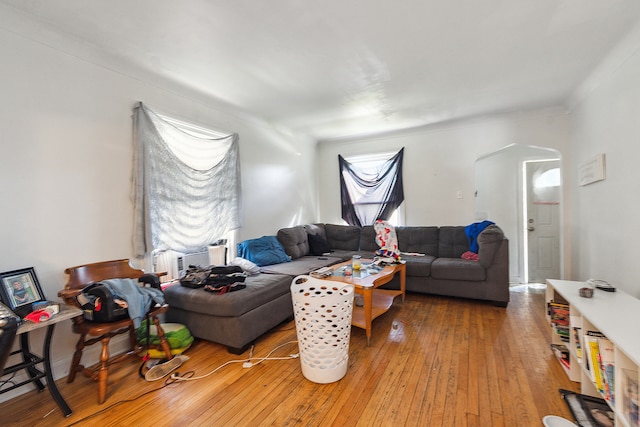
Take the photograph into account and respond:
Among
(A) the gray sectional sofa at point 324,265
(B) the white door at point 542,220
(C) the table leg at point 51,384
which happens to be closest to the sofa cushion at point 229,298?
(A) the gray sectional sofa at point 324,265

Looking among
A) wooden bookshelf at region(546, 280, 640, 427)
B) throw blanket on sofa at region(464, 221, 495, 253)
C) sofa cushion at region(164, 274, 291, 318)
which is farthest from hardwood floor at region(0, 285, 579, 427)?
throw blanket on sofa at region(464, 221, 495, 253)

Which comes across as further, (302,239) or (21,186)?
(302,239)

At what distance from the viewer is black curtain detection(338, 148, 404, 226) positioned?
461 centimetres

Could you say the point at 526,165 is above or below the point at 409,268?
above

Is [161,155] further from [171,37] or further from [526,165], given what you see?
[526,165]

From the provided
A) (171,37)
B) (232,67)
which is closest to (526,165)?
(232,67)

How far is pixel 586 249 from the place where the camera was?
314 cm

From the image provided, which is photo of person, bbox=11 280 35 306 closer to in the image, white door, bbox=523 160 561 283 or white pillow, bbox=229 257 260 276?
white pillow, bbox=229 257 260 276

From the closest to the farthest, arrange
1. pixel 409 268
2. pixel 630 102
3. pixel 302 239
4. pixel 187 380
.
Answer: pixel 187 380 → pixel 630 102 → pixel 409 268 → pixel 302 239

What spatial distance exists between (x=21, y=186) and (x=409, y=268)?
361 cm

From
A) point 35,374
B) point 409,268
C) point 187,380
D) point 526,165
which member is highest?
point 526,165

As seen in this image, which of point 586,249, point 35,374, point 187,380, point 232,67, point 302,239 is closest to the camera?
point 35,374

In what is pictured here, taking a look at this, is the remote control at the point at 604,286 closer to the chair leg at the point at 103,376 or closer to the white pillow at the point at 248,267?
the white pillow at the point at 248,267

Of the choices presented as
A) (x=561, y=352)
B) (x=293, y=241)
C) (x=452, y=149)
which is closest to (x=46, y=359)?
(x=293, y=241)
